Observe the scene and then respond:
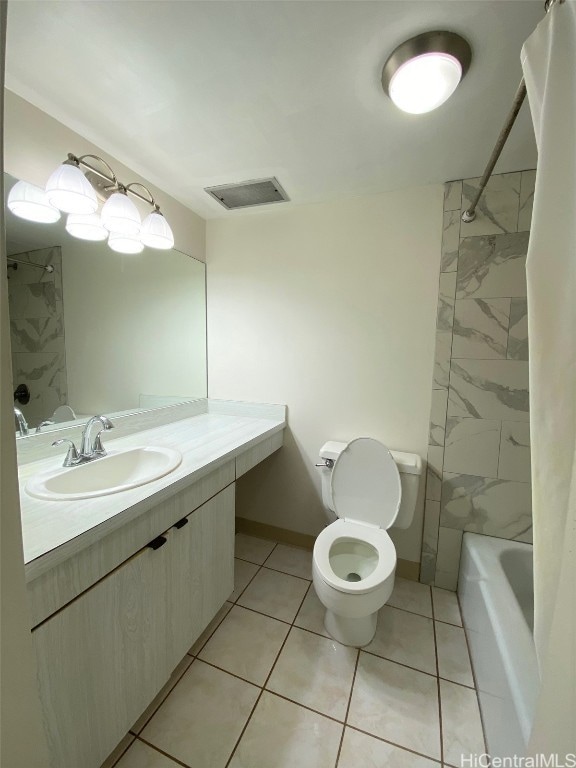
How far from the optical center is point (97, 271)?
1.46 m

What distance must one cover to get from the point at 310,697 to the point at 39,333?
1.78 m

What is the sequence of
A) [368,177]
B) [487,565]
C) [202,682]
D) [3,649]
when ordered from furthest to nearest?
[368,177] < [487,565] < [202,682] < [3,649]

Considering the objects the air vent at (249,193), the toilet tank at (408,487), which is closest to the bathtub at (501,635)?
the toilet tank at (408,487)

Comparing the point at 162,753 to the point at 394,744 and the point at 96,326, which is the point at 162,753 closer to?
the point at 394,744

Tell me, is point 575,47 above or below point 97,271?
above

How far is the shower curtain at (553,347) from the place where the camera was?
0.51 metres

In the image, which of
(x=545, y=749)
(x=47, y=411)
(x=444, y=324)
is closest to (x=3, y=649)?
(x=545, y=749)

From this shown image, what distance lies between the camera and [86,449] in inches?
48.7

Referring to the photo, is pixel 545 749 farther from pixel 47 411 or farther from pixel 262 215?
pixel 262 215

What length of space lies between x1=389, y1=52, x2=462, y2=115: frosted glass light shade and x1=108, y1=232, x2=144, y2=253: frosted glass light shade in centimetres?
127

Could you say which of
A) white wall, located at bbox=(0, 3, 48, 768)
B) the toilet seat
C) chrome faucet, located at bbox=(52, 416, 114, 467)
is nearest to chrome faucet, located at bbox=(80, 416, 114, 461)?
chrome faucet, located at bbox=(52, 416, 114, 467)

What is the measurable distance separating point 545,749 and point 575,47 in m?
1.22

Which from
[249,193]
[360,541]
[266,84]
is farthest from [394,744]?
[249,193]

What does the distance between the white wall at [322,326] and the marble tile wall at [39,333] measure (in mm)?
917
